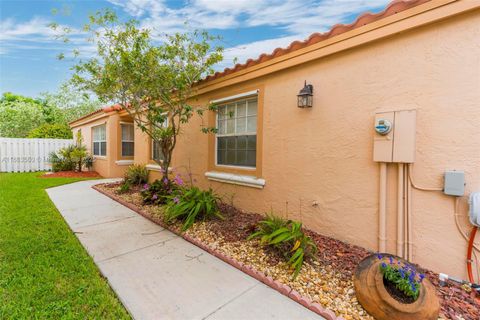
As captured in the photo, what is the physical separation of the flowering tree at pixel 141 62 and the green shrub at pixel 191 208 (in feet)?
5.59

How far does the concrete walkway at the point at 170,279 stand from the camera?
7.42ft

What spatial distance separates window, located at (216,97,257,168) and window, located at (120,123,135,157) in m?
7.10

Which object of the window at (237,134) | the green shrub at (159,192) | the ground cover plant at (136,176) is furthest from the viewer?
the ground cover plant at (136,176)

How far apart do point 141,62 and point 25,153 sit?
1389 centimetres

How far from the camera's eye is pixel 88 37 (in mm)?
5188

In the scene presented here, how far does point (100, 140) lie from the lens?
11.9m

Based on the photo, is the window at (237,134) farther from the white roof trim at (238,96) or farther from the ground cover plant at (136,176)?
the ground cover plant at (136,176)

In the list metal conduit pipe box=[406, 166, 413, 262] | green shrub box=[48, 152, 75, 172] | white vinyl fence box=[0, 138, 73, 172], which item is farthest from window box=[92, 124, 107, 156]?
metal conduit pipe box=[406, 166, 413, 262]

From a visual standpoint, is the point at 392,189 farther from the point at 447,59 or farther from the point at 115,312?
the point at 115,312

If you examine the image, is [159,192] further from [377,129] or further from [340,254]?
[377,129]

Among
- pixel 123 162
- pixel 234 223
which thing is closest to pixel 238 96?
pixel 234 223

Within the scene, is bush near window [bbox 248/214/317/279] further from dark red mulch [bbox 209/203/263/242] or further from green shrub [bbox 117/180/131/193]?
green shrub [bbox 117/180/131/193]

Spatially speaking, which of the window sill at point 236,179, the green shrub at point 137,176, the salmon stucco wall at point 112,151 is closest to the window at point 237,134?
the window sill at point 236,179

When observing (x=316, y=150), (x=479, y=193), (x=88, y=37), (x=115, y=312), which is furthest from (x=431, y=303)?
(x=88, y=37)
